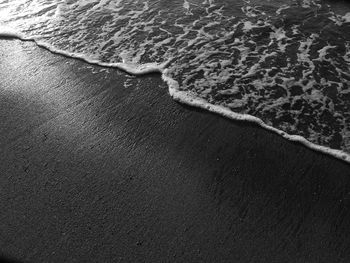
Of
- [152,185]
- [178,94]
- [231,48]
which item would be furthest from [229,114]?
[231,48]

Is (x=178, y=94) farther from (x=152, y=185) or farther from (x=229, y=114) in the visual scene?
(x=152, y=185)

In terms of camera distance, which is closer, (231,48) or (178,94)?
(178,94)

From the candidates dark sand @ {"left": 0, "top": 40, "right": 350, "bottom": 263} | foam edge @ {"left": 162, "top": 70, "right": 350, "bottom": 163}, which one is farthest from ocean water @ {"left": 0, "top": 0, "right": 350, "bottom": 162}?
dark sand @ {"left": 0, "top": 40, "right": 350, "bottom": 263}

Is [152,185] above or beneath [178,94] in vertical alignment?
beneath

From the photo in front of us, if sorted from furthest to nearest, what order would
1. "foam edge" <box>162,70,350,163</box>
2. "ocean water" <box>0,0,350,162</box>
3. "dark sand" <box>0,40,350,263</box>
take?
"ocean water" <box>0,0,350,162</box> < "foam edge" <box>162,70,350,163</box> < "dark sand" <box>0,40,350,263</box>

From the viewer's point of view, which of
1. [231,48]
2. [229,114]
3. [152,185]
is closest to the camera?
[152,185]

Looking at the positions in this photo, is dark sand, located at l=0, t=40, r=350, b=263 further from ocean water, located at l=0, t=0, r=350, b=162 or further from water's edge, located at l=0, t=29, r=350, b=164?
ocean water, located at l=0, t=0, r=350, b=162
